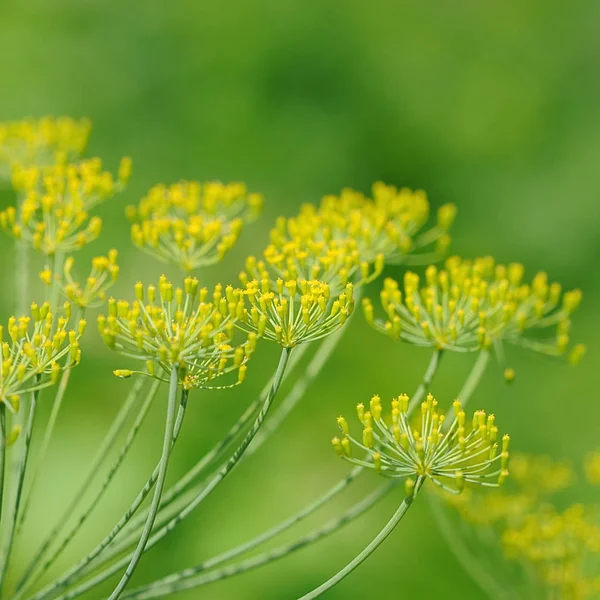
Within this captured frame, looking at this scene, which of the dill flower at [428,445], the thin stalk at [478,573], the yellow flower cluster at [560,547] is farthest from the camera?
the thin stalk at [478,573]

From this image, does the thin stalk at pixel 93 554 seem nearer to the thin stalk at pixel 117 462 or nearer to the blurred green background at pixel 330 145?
the thin stalk at pixel 117 462

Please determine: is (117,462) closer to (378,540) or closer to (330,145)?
(378,540)

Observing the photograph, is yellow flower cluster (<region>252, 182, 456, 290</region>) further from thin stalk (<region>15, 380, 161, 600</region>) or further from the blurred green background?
the blurred green background

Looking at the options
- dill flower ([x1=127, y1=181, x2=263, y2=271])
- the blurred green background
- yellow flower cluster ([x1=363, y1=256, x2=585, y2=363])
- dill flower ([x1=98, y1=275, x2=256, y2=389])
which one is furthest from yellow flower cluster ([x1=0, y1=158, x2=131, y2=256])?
the blurred green background

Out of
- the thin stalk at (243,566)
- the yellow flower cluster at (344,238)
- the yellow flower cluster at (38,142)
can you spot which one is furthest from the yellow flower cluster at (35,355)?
the yellow flower cluster at (38,142)

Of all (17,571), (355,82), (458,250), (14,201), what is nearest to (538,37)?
(355,82)

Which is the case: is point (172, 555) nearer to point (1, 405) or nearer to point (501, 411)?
point (501, 411)
